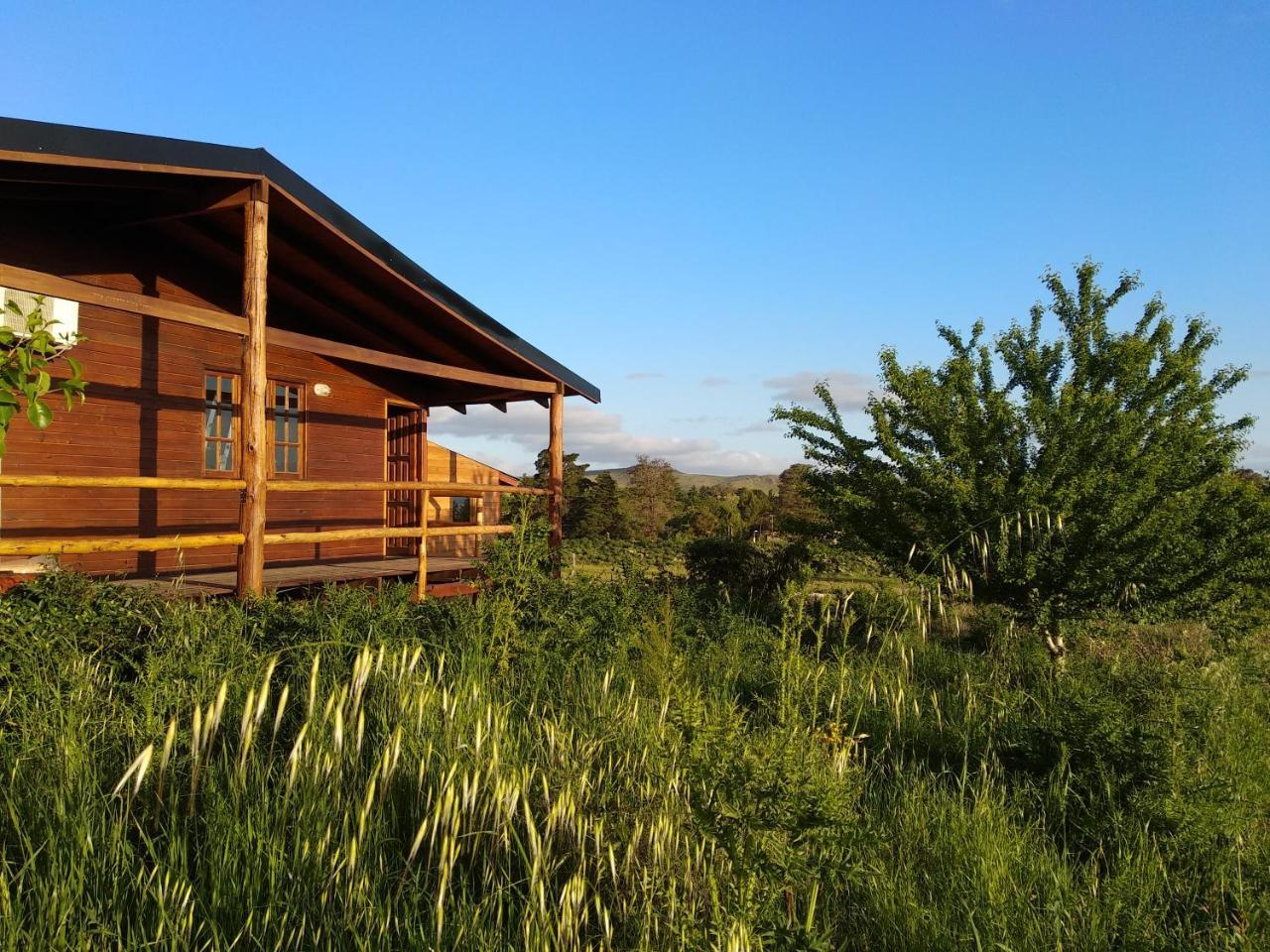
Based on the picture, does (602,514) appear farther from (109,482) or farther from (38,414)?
(38,414)

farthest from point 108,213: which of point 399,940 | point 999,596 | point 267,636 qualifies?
point 999,596

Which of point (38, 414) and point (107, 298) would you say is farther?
point (107, 298)

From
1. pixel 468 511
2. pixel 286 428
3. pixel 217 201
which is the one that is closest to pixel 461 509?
pixel 468 511

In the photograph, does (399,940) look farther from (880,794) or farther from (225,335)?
(225,335)

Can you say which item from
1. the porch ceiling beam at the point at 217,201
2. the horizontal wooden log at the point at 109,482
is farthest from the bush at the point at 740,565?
the porch ceiling beam at the point at 217,201

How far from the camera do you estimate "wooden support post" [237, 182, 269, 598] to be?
758 cm

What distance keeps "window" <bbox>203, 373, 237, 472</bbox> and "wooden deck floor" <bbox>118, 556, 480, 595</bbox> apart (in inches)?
57.6

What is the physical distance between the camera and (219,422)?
10.4 m

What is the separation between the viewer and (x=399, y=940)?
6.86 feet

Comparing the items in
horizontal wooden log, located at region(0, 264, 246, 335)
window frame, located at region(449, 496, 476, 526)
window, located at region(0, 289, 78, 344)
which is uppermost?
window, located at region(0, 289, 78, 344)

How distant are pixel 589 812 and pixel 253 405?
638cm

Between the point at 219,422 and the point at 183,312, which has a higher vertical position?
the point at 183,312

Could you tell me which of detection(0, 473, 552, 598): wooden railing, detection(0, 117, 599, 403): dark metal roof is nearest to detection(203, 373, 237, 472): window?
detection(0, 473, 552, 598): wooden railing

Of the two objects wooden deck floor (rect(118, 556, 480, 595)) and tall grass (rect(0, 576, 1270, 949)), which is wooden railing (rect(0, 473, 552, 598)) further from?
tall grass (rect(0, 576, 1270, 949))
